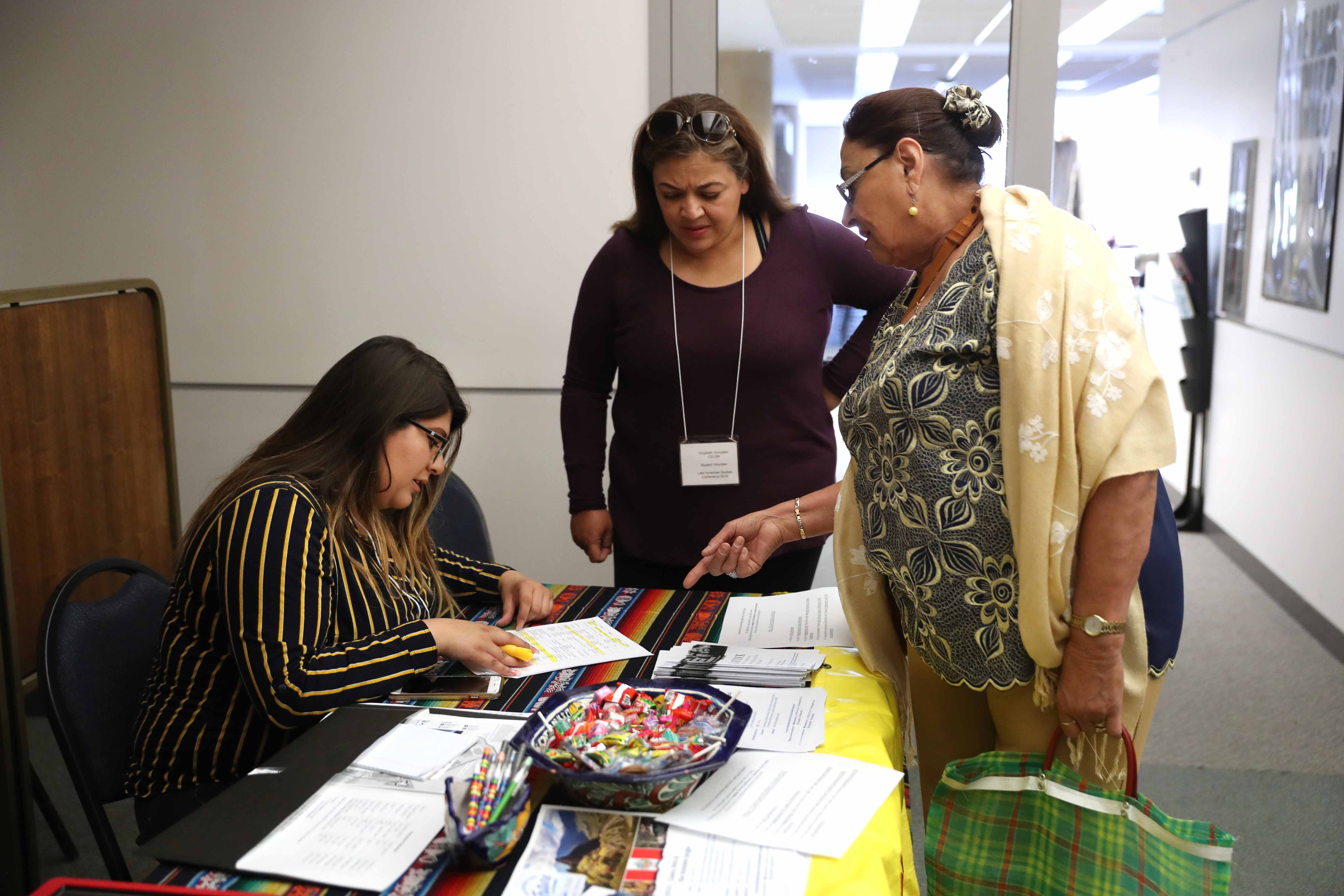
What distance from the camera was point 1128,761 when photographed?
1322 millimetres

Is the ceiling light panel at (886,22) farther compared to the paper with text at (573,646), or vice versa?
the ceiling light panel at (886,22)

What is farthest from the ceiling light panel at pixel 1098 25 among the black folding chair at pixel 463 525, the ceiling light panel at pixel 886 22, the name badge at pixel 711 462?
the black folding chair at pixel 463 525

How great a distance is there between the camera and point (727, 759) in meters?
1.11

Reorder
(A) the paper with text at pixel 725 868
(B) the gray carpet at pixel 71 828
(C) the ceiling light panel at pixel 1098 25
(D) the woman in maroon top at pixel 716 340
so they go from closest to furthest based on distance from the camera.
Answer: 1. (A) the paper with text at pixel 725 868
2. (D) the woman in maroon top at pixel 716 340
3. (B) the gray carpet at pixel 71 828
4. (C) the ceiling light panel at pixel 1098 25

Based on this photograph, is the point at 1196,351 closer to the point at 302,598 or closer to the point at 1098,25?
the point at 1098,25

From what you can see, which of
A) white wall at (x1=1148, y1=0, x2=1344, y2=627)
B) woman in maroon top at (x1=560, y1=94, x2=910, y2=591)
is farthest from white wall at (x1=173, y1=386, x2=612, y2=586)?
white wall at (x1=1148, y1=0, x2=1344, y2=627)

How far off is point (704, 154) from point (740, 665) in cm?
97

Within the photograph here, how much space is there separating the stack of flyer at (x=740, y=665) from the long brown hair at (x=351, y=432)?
0.49m

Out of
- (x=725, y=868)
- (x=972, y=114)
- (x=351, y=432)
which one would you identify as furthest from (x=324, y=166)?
(x=725, y=868)

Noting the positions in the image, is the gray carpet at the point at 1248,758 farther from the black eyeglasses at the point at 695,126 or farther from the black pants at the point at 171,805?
the black eyeglasses at the point at 695,126

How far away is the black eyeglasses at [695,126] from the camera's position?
6.32 feet

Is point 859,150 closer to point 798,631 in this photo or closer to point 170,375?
point 798,631

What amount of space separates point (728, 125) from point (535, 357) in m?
1.26

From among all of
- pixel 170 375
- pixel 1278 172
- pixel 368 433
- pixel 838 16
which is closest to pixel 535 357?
pixel 170 375
